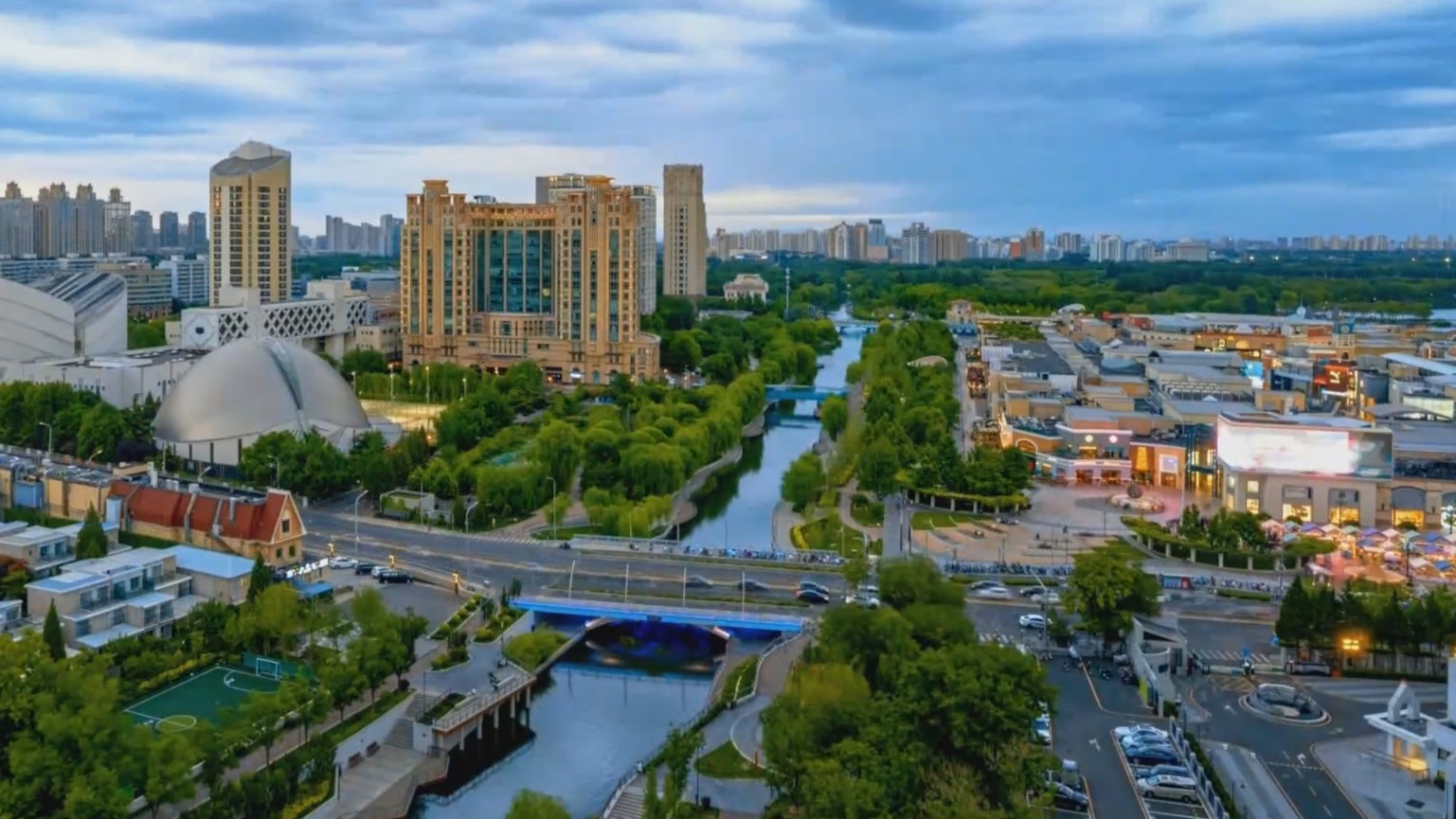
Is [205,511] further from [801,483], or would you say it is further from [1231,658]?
[1231,658]

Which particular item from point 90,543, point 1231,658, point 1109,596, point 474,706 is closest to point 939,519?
point 1109,596

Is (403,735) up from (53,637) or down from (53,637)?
down

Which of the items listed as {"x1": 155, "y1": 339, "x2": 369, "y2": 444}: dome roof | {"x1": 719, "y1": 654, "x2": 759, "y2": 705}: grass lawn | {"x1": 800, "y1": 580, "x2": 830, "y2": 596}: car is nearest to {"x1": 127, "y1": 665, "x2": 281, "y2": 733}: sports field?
{"x1": 719, "y1": 654, "x2": 759, "y2": 705}: grass lawn

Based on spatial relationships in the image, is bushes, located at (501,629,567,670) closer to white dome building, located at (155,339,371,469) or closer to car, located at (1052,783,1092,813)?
car, located at (1052,783,1092,813)

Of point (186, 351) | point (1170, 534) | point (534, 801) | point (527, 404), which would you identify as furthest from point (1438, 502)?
point (186, 351)

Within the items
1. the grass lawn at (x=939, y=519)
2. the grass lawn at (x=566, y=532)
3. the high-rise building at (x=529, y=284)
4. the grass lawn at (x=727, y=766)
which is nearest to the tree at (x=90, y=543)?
the grass lawn at (x=566, y=532)

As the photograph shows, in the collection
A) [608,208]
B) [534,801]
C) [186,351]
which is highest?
[608,208]

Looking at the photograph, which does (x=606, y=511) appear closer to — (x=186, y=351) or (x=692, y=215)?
(x=186, y=351)
